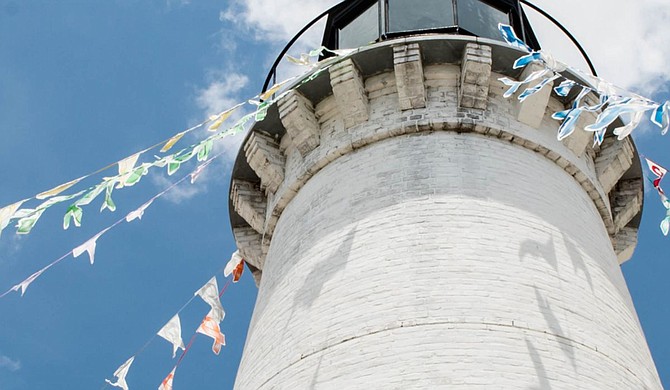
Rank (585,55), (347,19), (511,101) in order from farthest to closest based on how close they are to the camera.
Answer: (347,19) < (585,55) < (511,101)

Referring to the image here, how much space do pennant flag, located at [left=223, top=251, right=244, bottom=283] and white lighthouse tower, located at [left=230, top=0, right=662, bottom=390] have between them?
17.1 inches

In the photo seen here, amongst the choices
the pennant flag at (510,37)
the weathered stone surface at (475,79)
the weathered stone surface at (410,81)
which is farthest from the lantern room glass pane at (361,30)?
the pennant flag at (510,37)

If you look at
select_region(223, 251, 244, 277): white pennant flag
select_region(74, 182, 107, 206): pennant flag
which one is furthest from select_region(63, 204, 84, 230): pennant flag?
select_region(223, 251, 244, 277): white pennant flag

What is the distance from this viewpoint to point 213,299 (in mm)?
13055

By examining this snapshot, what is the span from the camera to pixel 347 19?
14.3 metres

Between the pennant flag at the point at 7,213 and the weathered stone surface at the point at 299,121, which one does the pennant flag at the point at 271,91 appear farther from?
the pennant flag at the point at 7,213

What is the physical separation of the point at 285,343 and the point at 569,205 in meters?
3.76

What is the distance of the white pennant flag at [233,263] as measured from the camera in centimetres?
1359

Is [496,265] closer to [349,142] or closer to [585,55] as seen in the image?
[349,142]

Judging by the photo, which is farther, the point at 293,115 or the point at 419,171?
the point at 293,115

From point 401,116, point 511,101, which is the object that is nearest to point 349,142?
point 401,116

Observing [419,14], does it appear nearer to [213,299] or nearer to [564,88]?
[564,88]

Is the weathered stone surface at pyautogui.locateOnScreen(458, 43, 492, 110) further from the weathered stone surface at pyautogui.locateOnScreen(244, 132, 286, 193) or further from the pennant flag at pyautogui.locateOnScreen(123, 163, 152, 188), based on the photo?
the pennant flag at pyautogui.locateOnScreen(123, 163, 152, 188)

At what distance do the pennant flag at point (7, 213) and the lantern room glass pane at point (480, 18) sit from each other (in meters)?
6.58
